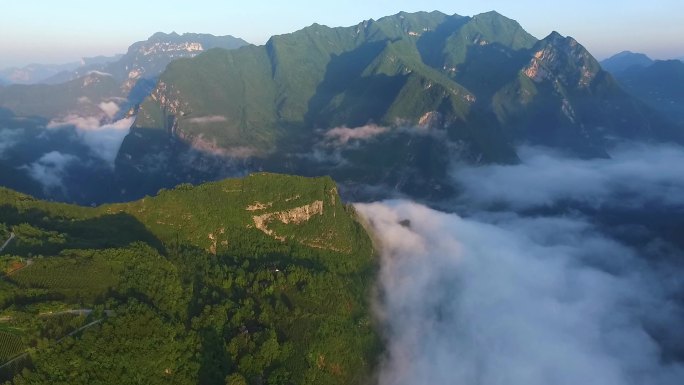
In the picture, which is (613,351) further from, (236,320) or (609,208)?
(609,208)

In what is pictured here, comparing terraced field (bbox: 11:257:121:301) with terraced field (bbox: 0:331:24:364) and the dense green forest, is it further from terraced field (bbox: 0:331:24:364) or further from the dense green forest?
terraced field (bbox: 0:331:24:364)

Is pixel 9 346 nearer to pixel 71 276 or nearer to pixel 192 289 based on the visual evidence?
pixel 71 276

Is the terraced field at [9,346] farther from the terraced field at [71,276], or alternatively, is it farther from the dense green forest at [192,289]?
the terraced field at [71,276]

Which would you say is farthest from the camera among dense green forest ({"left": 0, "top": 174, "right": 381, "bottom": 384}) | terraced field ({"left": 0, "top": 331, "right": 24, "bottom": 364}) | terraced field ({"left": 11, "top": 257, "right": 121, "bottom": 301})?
terraced field ({"left": 11, "top": 257, "right": 121, "bottom": 301})

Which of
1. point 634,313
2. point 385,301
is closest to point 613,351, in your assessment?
point 634,313

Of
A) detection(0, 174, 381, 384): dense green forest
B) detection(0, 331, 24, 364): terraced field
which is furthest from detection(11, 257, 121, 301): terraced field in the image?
detection(0, 331, 24, 364): terraced field

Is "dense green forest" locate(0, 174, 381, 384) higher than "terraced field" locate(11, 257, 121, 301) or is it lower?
lower

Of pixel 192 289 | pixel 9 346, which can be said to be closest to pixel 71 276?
pixel 9 346

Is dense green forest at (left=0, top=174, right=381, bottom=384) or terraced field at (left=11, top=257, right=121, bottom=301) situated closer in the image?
dense green forest at (left=0, top=174, right=381, bottom=384)
